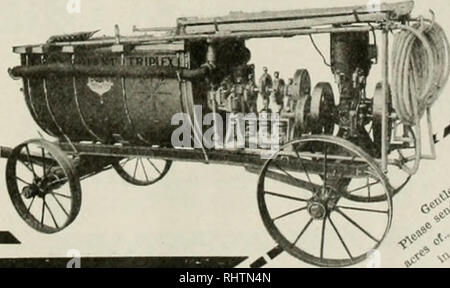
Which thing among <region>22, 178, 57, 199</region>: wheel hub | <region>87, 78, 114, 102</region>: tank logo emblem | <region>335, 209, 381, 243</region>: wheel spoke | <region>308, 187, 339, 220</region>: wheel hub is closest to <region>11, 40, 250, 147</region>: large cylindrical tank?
<region>87, 78, 114, 102</region>: tank logo emblem

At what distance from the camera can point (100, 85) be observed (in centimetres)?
679

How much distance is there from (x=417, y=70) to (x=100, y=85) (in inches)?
106

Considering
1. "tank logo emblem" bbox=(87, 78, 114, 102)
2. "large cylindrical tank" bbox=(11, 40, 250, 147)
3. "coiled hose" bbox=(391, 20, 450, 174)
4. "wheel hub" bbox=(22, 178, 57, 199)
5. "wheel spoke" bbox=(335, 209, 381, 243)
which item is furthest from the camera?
"wheel hub" bbox=(22, 178, 57, 199)

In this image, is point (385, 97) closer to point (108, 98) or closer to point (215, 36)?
point (215, 36)

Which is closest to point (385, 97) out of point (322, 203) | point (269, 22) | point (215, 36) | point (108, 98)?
point (322, 203)

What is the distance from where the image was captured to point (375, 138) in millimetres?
6344

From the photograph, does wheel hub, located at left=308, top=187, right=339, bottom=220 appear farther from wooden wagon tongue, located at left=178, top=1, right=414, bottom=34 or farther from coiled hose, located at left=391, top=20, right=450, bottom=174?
wooden wagon tongue, located at left=178, top=1, right=414, bottom=34

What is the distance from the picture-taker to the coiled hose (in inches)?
228

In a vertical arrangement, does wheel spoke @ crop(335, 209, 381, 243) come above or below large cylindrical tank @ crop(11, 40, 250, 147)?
below

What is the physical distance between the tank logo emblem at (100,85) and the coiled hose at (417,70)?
8.06 feet

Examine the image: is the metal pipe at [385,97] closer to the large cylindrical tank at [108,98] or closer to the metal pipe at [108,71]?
the metal pipe at [108,71]

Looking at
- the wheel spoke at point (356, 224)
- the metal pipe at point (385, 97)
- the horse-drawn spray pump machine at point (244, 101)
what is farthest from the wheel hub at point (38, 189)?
the metal pipe at point (385, 97)

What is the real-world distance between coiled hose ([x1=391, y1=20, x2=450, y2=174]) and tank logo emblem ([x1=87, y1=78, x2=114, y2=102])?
96.7 inches

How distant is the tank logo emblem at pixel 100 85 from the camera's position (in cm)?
675
